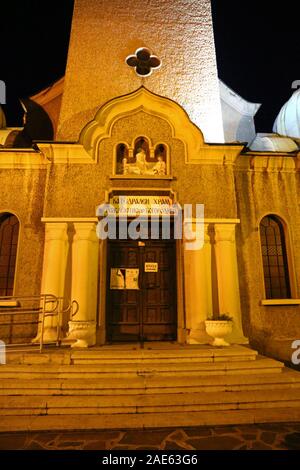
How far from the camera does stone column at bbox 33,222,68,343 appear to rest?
770cm

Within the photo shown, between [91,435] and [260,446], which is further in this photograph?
[91,435]

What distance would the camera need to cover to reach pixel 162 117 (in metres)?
9.07

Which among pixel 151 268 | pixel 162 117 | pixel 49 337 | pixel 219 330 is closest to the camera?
pixel 219 330

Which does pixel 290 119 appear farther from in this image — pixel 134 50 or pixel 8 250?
pixel 8 250

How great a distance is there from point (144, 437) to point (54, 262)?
4.82 meters

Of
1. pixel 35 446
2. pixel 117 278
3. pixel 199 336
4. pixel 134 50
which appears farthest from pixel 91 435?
pixel 134 50

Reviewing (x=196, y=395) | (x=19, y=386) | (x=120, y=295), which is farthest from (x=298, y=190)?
(x=19, y=386)

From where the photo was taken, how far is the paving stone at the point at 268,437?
13.0ft

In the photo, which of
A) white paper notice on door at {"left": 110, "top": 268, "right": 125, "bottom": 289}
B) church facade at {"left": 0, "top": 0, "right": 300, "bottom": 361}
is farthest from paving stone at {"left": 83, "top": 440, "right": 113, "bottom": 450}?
white paper notice on door at {"left": 110, "top": 268, "right": 125, "bottom": 289}

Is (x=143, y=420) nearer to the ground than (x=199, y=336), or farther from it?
nearer to the ground

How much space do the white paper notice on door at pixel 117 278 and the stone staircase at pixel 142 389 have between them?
2.43m

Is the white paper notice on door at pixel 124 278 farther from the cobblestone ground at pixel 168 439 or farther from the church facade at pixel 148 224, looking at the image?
the cobblestone ground at pixel 168 439

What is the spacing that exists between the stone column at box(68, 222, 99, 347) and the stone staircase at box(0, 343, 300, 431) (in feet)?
4.65

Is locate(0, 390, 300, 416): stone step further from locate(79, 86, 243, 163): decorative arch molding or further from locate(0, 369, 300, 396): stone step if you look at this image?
locate(79, 86, 243, 163): decorative arch molding
